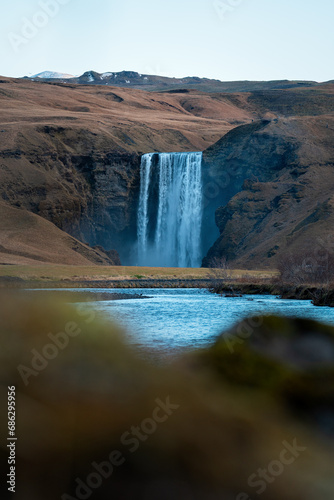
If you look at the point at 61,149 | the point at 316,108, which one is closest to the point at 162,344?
the point at 61,149

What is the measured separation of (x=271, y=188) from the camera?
3632 inches

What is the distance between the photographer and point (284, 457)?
9.83 metres

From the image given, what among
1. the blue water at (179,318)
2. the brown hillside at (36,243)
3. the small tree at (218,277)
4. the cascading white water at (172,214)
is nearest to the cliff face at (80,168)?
the cascading white water at (172,214)

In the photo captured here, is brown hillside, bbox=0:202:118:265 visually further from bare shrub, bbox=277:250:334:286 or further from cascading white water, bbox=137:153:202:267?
bare shrub, bbox=277:250:334:286

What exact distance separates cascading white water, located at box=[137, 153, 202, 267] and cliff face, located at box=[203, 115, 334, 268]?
10.5 ft

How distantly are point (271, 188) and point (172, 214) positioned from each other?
47.1 feet

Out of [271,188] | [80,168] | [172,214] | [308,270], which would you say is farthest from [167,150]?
[308,270]

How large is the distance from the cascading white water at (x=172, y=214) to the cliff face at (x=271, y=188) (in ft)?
10.5

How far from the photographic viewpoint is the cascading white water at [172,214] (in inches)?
3767

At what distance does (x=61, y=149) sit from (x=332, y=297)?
70.6 m

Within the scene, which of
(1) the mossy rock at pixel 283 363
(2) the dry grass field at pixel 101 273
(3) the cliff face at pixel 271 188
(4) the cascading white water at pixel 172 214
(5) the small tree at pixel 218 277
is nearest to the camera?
(1) the mossy rock at pixel 283 363

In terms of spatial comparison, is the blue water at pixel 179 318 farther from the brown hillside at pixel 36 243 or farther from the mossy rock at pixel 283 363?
the brown hillside at pixel 36 243

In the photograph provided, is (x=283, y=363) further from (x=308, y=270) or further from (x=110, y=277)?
(x=110, y=277)

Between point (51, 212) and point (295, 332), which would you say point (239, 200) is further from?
point (295, 332)
